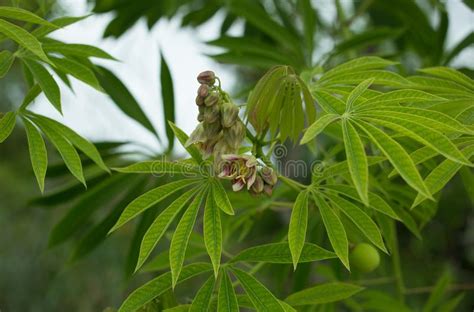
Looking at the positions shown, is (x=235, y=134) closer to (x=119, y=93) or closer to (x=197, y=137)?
(x=197, y=137)

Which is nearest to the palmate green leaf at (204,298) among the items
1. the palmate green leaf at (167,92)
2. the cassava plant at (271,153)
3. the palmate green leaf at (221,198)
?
the cassava plant at (271,153)

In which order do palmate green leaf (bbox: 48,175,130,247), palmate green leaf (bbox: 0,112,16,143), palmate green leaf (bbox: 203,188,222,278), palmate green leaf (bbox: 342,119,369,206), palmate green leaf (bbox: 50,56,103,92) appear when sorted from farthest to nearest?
palmate green leaf (bbox: 48,175,130,247)
palmate green leaf (bbox: 50,56,103,92)
palmate green leaf (bbox: 0,112,16,143)
palmate green leaf (bbox: 203,188,222,278)
palmate green leaf (bbox: 342,119,369,206)

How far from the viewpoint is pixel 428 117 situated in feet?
2.47

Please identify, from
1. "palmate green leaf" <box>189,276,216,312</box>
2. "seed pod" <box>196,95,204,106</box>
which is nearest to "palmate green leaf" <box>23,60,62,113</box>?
"seed pod" <box>196,95,204,106</box>

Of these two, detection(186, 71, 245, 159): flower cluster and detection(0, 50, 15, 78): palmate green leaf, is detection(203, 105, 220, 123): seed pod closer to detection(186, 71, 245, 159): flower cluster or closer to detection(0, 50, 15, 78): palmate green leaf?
detection(186, 71, 245, 159): flower cluster

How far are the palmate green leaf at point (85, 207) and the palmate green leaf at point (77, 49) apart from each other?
0.39m

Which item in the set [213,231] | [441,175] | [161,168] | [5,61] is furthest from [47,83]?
[441,175]

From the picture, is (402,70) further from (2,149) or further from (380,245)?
(2,149)

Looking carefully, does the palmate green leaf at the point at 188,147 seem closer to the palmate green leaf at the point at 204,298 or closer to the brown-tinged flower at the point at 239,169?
the brown-tinged flower at the point at 239,169

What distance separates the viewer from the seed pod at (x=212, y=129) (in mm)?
830

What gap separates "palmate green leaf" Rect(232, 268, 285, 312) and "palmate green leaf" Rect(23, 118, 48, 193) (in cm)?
30

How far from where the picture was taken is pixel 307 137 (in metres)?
0.69

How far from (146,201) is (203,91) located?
6.3 inches

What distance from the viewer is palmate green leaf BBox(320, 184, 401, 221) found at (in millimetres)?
864
